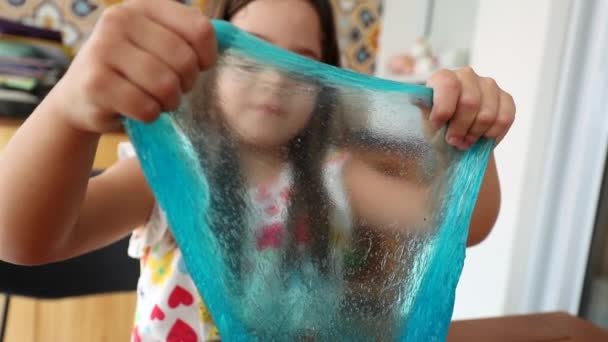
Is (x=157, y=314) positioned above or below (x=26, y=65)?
below

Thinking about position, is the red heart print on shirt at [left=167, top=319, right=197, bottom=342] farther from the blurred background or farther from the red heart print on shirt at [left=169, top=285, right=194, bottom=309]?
the blurred background

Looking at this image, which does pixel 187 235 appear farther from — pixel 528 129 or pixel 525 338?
pixel 528 129

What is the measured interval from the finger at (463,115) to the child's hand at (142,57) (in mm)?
158

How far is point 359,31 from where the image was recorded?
5.21 feet

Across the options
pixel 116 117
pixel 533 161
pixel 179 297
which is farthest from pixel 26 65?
pixel 533 161

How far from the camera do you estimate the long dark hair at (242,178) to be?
0.26 metres

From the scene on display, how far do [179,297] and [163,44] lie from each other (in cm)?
44

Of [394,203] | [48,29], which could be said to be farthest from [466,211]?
[48,29]

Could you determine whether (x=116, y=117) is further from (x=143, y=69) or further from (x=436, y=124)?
(x=436, y=124)

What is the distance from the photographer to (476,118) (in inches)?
12.1

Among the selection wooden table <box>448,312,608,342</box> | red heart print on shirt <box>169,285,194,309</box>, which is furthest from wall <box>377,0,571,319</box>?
red heart print on shirt <box>169,285,194,309</box>

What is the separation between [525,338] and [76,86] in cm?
49

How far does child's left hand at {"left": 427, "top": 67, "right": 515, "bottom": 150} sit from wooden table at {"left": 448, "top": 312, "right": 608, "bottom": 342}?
25 centimetres

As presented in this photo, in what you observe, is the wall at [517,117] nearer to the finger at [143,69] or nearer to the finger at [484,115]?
the finger at [484,115]
